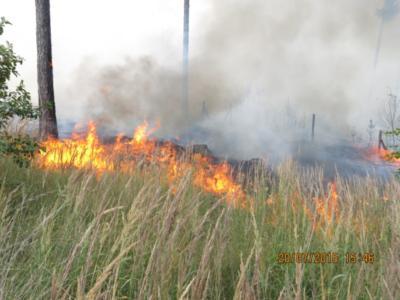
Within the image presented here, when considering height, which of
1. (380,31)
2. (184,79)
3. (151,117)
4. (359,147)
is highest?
(380,31)

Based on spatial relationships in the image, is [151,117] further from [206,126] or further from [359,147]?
[359,147]

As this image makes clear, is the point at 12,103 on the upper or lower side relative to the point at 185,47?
lower

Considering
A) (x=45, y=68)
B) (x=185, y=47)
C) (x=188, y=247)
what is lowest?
(x=188, y=247)

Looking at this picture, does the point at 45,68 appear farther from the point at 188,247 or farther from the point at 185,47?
the point at 185,47

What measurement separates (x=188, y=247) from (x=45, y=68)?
9069 mm

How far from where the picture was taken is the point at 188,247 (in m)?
2.43

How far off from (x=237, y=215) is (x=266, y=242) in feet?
3.41

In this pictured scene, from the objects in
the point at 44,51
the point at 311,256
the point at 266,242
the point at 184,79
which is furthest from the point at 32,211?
the point at 184,79

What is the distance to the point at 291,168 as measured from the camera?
5414mm

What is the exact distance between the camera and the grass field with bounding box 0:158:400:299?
6.44 ft
